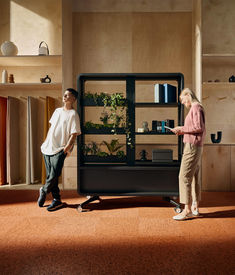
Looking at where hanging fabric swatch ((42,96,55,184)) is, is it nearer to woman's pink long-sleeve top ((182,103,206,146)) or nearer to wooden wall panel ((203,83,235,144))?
woman's pink long-sleeve top ((182,103,206,146))

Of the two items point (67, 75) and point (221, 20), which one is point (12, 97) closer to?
point (67, 75)

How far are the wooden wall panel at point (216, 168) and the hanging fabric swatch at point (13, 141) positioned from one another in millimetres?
3530

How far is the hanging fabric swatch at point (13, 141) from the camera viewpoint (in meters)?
5.21

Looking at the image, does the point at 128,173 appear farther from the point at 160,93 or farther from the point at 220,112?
the point at 220,112

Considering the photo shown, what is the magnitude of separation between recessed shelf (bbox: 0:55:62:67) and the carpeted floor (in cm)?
260

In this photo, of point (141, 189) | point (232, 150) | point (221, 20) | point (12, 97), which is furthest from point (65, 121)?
point (221, 20)

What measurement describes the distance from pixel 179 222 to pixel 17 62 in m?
4.14

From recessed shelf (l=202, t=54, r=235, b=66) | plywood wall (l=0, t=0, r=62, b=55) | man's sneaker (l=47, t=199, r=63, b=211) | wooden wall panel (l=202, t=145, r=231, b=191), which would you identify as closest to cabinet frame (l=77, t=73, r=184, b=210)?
man's sneaker (l=47, t=199, r=63, b=211)

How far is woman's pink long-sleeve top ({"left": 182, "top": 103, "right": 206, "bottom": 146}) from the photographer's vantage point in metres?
3.23

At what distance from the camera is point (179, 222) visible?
10.5ft

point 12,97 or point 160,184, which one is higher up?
point 12,97

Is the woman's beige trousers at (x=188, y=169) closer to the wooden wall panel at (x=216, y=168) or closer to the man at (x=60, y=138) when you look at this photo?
the man at (x=60, y=138)

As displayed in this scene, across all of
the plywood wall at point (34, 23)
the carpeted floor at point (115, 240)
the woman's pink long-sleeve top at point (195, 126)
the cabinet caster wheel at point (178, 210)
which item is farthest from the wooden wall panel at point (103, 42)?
the cabinet caster wheel at point (178, 210)

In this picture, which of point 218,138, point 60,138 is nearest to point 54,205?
point 60,138
